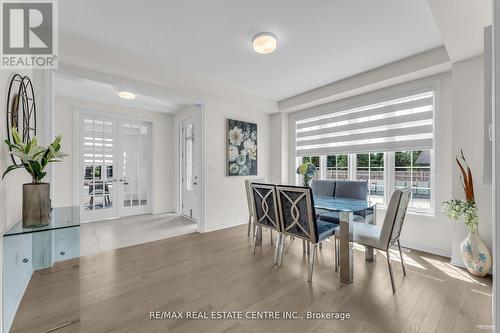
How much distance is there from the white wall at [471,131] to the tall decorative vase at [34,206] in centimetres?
413

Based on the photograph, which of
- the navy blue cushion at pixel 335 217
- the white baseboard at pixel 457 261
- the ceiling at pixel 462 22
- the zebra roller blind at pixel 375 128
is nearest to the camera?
the ceiling at pixel 462 22

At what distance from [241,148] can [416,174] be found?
2944 mm

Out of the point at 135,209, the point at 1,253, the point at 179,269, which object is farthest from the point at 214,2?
the point at 135,209

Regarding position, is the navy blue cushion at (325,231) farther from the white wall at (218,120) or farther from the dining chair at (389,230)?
the white wall at (218,120)

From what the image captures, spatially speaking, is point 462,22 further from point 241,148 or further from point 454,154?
point 241,148

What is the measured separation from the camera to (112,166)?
15.8 feet

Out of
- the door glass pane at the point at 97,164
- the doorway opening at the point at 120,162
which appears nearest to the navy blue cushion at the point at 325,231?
the doorway opening at the point at 120,162

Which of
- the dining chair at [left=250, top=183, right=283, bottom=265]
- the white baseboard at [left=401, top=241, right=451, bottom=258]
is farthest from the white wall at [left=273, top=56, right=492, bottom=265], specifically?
the dining chair at [left=250, top=183, right=283, bottom=265]

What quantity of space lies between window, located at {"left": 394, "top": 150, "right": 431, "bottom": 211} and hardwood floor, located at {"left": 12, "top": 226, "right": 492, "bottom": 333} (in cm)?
76

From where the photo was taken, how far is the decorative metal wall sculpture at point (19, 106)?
1717 millimetres

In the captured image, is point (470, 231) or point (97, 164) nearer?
point (470, 231)

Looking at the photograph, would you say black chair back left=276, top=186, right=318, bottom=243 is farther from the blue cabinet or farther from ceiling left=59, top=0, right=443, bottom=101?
the blue cabinet

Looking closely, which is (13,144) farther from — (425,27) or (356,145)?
(356,145)

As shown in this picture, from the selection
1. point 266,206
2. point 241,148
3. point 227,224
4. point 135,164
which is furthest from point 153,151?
point 266,206
